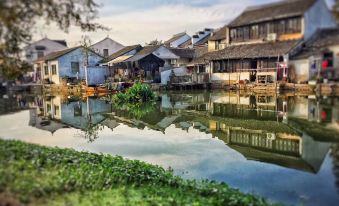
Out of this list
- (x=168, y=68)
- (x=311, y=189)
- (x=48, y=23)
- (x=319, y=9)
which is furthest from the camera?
(x=168, y=68)

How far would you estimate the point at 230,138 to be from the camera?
10898 millimetres

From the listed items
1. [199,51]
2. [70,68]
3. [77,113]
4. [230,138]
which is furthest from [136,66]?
[230,138]

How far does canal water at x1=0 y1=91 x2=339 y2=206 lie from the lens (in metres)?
6.76

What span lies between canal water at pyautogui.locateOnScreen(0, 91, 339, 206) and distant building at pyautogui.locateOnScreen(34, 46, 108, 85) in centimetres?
1431

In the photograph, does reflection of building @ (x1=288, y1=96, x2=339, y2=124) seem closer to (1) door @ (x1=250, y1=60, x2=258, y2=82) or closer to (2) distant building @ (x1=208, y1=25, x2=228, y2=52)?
(1) door @ (x1=250, y1=60, x2=258, y2=82)

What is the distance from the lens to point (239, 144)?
1014cm

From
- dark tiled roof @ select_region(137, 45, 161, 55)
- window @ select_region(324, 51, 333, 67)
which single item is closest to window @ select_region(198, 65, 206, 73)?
dark tiled roof @ select_region(137, 45, 161, 55)

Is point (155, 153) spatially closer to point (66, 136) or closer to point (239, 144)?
point (239, 144)

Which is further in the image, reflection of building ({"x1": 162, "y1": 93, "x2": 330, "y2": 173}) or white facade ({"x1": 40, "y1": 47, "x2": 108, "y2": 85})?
white facade ({"x1": 40, "y1": 47, "x2": 108, "y2": 85})

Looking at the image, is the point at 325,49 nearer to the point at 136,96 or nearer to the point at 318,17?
the point at 318,17

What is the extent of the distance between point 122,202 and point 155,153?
14.4 ft

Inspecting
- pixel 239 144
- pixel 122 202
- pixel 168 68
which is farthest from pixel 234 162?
pixel 168 68

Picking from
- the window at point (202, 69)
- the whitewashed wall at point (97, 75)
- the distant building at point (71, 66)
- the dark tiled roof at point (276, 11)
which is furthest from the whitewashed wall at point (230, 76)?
the dark tiled roof at point (276, 11)

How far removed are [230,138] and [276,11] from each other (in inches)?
172
